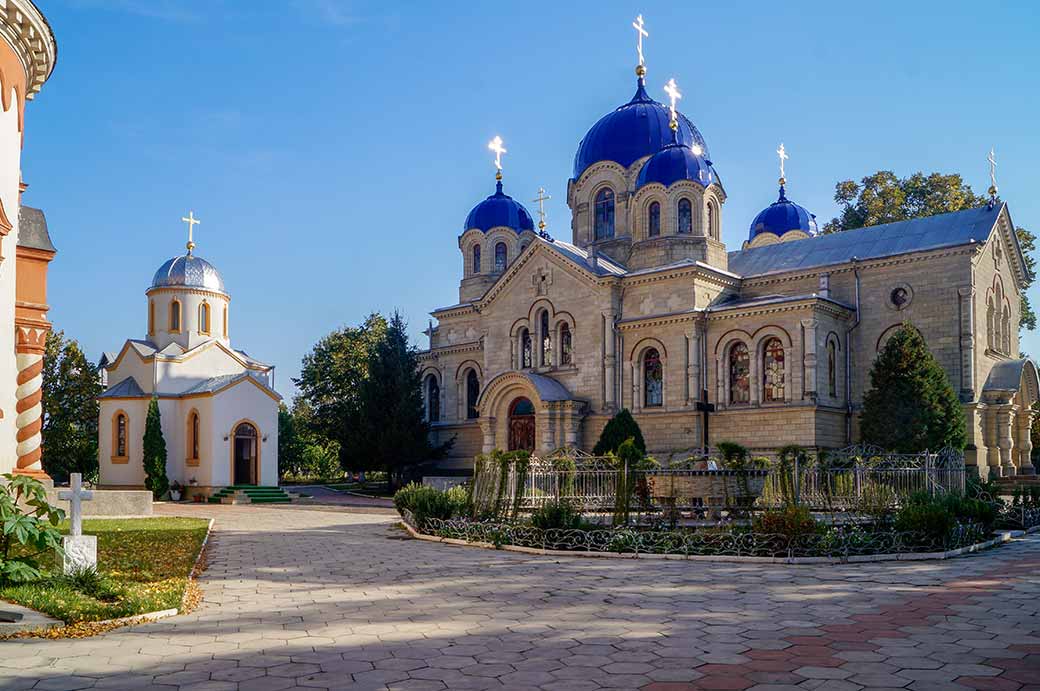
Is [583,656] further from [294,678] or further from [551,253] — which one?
[551,253]

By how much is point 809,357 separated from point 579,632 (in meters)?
21.0

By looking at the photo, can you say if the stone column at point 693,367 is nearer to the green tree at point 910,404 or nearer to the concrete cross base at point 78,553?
the green tree at point 910,404

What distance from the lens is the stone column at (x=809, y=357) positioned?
26.3 meters

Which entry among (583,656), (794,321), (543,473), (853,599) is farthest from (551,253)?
(583,656)

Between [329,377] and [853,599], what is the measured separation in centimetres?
3949

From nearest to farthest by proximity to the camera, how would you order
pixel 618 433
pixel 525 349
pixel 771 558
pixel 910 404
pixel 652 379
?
1. pixel 771 558
2. pixel 910 404
3. pixel 618 433
4. pixel 652 379
5. pixel 525 349

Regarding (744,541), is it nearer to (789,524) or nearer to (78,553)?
(789,524)

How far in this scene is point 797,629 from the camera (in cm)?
738

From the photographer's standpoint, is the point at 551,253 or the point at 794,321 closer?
the point at 794,321

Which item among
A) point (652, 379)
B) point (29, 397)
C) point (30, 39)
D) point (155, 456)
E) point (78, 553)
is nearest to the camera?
point (78, 553)

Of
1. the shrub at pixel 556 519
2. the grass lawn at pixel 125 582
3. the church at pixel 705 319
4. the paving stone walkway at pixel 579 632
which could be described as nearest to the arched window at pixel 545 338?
the church at pixel 705 319

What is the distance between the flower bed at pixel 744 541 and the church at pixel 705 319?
469 inches

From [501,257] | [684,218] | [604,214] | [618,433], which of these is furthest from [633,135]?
[618,433]

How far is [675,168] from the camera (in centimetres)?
3159
